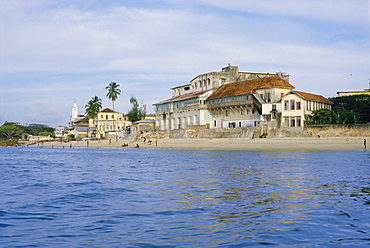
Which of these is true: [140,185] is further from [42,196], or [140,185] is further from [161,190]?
[42,196]

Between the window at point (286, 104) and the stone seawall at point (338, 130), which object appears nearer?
the stone seawall at point (338, 130)

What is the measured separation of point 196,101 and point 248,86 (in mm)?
11824

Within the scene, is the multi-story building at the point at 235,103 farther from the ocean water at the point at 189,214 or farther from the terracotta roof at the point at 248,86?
the ocean water at the point at 189,214

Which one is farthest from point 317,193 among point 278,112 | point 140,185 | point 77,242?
point 278,112

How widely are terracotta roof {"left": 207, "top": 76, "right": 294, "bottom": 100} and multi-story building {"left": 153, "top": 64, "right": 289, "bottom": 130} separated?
232 centimetres

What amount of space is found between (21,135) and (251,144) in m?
125

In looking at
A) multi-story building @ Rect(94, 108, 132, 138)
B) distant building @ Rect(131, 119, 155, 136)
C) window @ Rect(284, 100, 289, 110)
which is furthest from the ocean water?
multi-story building @ Rect(94, 108, 132, 138)

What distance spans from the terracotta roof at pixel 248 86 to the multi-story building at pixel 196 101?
7.62 ft

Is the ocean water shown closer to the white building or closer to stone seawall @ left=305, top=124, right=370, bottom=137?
stone seawall @ left=305, top=124, right=370, bottom=137

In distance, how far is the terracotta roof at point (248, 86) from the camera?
63.0 m

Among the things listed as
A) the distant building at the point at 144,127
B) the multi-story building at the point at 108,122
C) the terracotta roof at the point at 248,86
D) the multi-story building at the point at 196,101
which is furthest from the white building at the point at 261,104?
the multi-story building at the point at 108,122

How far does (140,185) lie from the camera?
17.0m

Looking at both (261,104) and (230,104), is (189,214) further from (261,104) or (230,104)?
(230,104)

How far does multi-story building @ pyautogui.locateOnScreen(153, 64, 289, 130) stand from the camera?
73.9 metres
